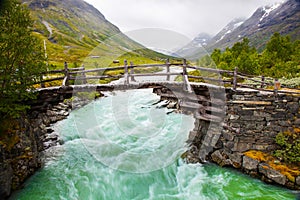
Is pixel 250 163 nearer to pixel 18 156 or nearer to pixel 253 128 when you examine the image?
pixel 253 128

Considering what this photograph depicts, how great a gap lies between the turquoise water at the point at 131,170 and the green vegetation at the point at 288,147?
1.36m

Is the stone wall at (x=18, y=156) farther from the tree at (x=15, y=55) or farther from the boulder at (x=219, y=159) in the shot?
the boulder at (x=219, y=159)

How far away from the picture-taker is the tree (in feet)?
26.1

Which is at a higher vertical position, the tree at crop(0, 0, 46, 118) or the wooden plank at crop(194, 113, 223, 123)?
the tree at crop(0, 0, 46, 118)

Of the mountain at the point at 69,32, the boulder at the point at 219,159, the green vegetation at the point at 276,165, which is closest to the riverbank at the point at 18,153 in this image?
the boulder at the point at 219,159

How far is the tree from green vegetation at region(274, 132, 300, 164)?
10.8m

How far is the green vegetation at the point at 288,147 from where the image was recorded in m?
8.83

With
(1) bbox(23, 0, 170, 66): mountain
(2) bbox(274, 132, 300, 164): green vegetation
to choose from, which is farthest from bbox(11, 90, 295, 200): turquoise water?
(1) bbox(23, 0, 170, 66): mountain

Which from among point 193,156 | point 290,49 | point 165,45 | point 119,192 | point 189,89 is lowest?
point 119,192

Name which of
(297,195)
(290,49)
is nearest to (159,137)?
(297,195)

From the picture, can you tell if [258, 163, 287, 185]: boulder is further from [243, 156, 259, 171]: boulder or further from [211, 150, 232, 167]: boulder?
[211, 150, 232, 167]: boulder

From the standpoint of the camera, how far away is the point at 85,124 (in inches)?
626

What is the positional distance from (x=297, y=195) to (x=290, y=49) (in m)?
24.0

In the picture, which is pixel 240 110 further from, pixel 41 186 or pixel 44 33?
pixel 44 33
